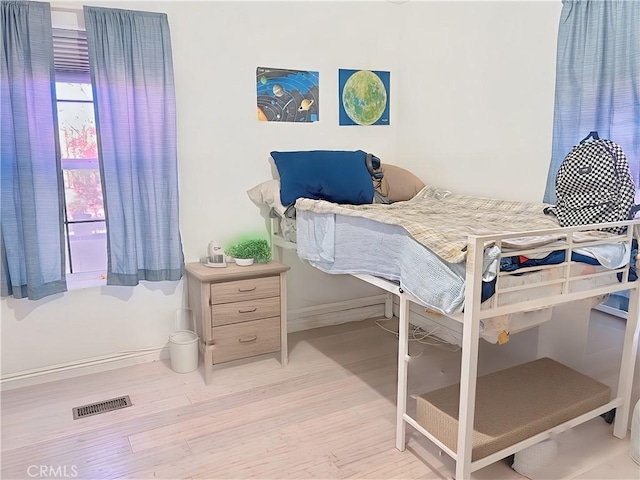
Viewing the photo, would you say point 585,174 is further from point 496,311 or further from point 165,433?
point 165,433

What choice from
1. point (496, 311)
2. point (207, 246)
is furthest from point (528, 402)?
point (207, 246)

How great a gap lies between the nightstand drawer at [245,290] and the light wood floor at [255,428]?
451mm

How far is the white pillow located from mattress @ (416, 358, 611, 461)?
1.44 meters

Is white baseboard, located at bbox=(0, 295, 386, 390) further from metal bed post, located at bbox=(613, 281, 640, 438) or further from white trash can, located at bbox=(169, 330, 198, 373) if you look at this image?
metal bed post, located at bbox=(613, 281, 640, 438)

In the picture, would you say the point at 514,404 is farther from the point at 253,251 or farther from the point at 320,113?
the point at 320,113

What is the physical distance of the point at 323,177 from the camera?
118 inches

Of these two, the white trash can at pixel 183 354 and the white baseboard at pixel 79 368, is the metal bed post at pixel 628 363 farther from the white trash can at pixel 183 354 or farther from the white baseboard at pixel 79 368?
the white baseboard at pixel 79 368

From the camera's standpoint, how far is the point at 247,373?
288cm

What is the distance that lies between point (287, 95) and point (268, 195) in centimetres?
70

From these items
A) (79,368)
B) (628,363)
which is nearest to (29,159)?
(79,368)

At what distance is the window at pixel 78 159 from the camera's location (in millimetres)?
2721

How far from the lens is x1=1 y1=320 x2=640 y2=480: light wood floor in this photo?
2.02m

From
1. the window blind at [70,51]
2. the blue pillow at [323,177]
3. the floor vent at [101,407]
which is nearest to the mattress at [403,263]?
the blue pillow at [323,177]

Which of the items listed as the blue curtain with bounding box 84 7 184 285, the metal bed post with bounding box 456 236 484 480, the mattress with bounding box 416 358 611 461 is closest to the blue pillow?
the blue curtain with bounding box 84 7 184 285
